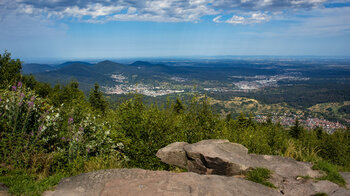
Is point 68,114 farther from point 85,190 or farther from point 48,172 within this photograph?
point 85,190

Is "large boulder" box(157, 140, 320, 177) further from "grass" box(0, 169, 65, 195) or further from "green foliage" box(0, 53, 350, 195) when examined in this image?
"grass" box(0, 169, 65, 195)

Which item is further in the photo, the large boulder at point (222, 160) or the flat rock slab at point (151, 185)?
the large boulder at point (222, 160)

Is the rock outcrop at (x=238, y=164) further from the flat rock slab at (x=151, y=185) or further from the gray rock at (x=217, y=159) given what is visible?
the flat rock slab at (x=151, y=185)

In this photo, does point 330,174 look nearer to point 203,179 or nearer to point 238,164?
point 238,164

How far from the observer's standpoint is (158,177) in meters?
6.10

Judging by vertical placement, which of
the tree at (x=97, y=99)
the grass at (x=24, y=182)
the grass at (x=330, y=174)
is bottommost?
the tree at (x=97, y=99)

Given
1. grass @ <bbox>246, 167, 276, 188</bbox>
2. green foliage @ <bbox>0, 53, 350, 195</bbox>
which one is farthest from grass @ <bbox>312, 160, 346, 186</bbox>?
grass @ <bbox>246, 167, 276, 188</bbox>

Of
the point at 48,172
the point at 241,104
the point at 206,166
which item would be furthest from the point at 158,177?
the point at 241,104

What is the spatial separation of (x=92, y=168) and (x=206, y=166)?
4.02 m

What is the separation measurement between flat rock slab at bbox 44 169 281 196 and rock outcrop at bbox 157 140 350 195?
101cm

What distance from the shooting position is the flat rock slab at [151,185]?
528 cm

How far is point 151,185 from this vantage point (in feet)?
18.3

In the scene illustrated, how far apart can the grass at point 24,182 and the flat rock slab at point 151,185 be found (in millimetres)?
258

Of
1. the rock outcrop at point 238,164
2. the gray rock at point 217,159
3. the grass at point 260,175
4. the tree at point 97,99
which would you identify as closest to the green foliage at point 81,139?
the grass at point 260,175
